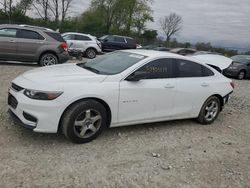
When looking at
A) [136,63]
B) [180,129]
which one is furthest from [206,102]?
[136,63]

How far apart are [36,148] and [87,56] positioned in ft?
48.1

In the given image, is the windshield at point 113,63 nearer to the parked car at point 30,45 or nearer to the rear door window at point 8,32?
the parked car at point 30,45

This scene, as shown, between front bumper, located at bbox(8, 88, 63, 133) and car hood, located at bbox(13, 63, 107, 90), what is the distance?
0.76 feet

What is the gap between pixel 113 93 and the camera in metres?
4.70

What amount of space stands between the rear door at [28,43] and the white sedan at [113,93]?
21.1 ft

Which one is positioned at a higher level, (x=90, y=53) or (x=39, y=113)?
(x=90, y=53)

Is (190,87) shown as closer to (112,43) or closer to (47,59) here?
(47,59)

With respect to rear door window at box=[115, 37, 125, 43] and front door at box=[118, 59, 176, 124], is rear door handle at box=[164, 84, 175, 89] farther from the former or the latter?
rear door window at box=[115, 37, 125, 43]

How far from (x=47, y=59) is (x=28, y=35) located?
1151 mm

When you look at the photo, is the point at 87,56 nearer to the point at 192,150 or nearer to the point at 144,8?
the point at 192,150

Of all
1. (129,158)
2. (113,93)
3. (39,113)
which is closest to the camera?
(39,113)

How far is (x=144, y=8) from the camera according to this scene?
5066 centimetres

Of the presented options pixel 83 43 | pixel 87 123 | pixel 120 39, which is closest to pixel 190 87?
pixel 87 123

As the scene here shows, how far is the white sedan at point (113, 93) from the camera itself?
4289 mm
